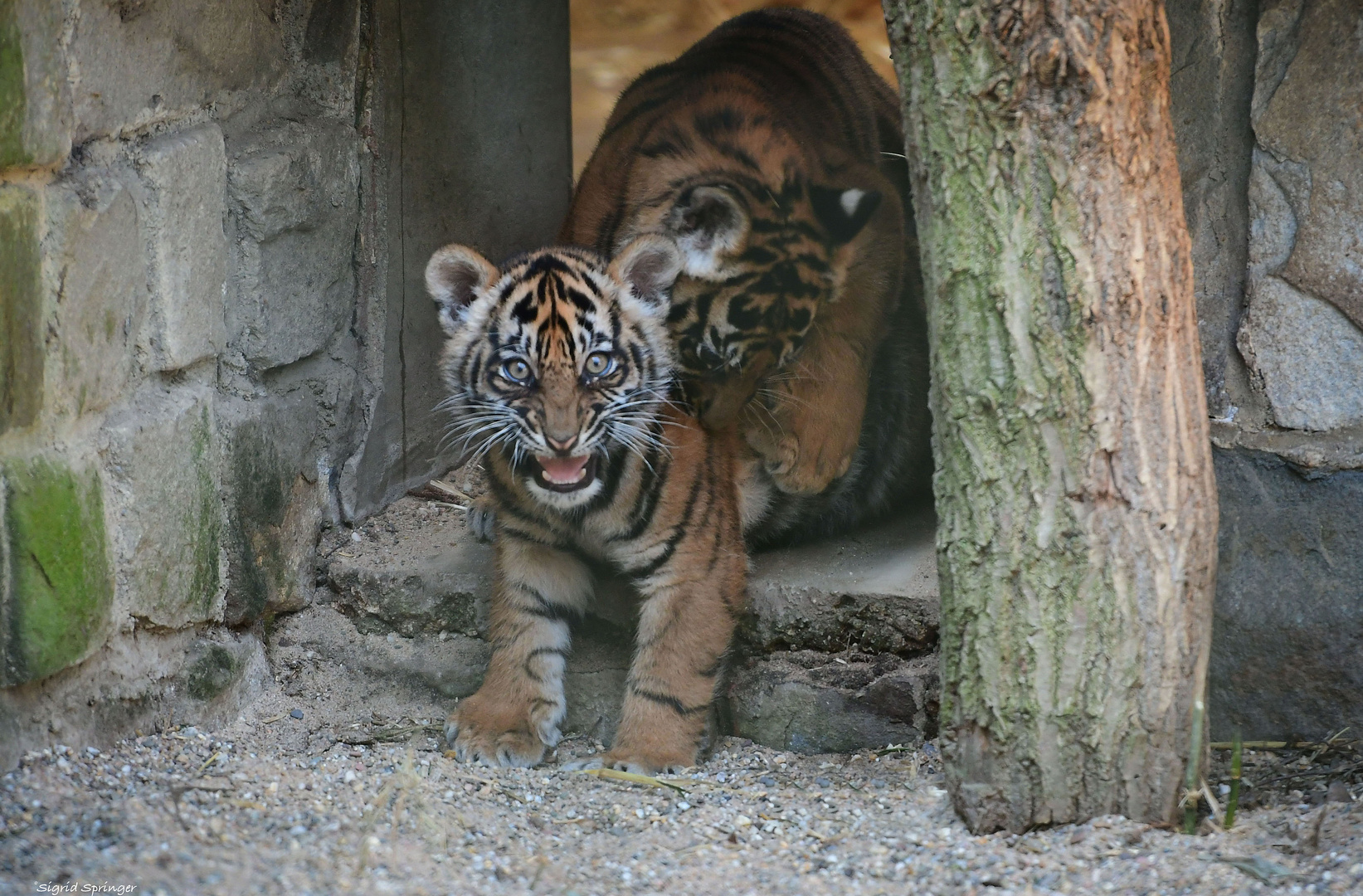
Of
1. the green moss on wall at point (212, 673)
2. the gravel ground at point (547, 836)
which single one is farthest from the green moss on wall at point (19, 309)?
the green moss on wall at point (212, 673)

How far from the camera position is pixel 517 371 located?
9.81ft

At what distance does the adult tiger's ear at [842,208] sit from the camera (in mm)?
3461

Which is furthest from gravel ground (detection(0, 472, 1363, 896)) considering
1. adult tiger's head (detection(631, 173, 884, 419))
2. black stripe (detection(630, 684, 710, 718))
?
adult tiger's head (detection(631, 173, 884, 419))

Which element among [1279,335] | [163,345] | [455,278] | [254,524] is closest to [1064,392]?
[1279,335]

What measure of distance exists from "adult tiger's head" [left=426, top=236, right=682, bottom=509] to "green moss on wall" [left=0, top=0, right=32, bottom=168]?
99 centimetres

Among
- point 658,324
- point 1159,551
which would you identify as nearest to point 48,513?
point 658,324

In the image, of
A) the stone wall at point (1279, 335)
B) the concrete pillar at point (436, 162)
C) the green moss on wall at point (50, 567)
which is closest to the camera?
the green moss on wall at point (50, 567)

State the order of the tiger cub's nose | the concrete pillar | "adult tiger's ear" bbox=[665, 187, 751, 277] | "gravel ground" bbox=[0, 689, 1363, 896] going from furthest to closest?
the concrete pillar
"adult tiger's ear" bbox=[665, 187, 751, 277]
the tiger cub's nose
"gravel ground" bbox=[0, 689, 1363, 896]

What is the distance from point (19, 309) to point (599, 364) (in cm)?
120

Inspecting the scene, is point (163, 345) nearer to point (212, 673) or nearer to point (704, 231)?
point (212, 673)

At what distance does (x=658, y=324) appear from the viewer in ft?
10.5

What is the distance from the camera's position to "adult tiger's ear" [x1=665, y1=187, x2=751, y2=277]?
3.38 metres

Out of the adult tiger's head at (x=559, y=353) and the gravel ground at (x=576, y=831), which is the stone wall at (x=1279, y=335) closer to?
the gravel ground at (x=576, y=831)

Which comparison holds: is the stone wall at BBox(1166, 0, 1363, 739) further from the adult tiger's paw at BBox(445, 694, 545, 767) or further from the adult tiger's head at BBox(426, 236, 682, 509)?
the adult tiger's paw at BBox(445, 694, 545, 767)
